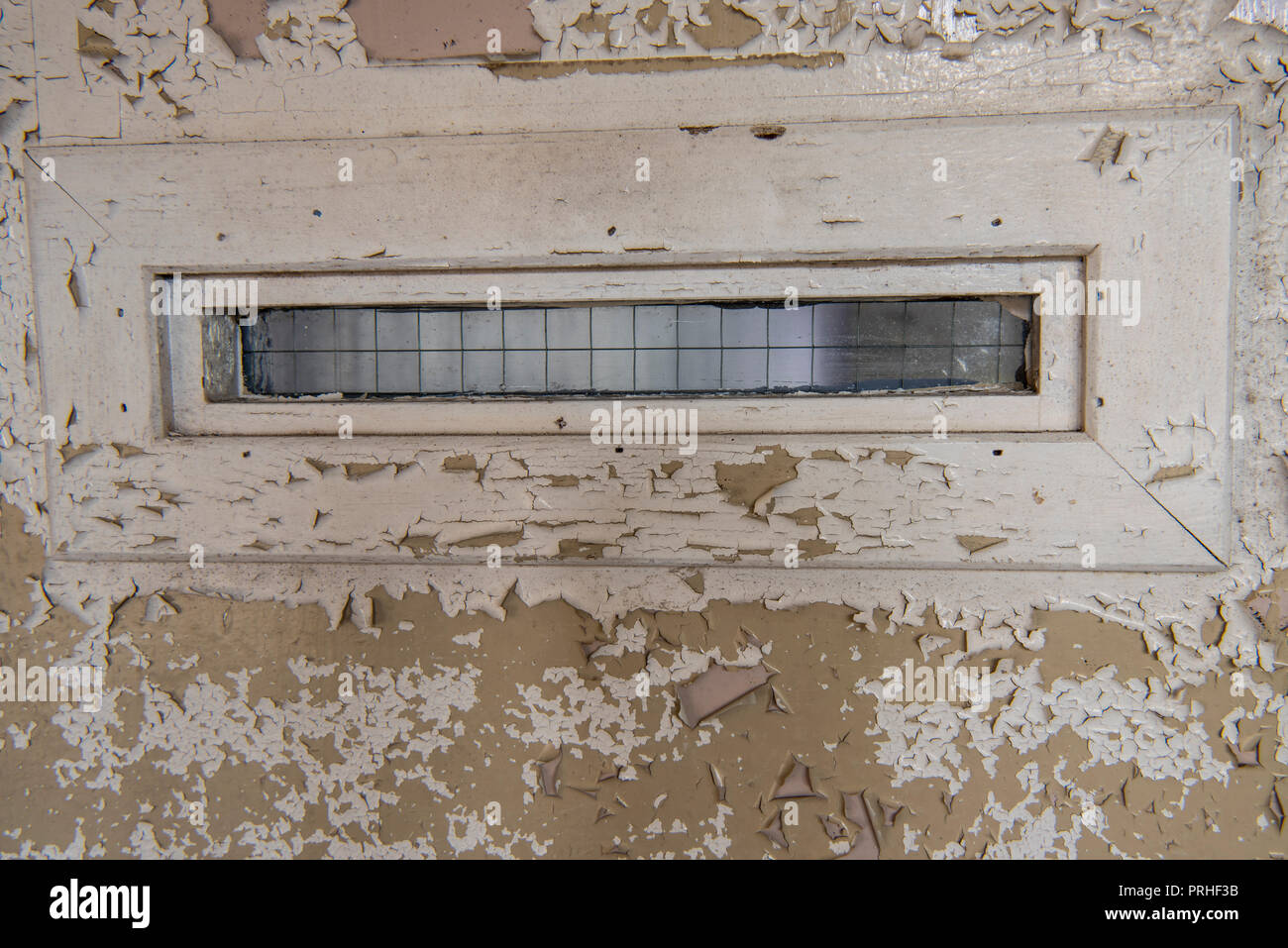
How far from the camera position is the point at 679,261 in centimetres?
125

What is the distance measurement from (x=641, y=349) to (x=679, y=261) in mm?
241

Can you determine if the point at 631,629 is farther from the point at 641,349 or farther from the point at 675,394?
the point at 641,349

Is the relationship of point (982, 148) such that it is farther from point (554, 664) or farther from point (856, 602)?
point (554, 664)

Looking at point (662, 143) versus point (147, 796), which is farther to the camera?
point (147, 796)

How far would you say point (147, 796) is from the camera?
139cm

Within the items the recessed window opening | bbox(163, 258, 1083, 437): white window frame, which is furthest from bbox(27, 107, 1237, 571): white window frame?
the recessed window opening

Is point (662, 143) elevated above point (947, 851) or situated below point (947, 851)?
above

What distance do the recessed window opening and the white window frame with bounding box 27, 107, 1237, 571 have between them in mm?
123

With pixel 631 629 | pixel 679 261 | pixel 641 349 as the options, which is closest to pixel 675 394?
pixel 641 349

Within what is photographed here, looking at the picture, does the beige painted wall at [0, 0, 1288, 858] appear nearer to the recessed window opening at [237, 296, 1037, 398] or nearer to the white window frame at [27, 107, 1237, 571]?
the white window frame at [27, 107, 1237, 571]

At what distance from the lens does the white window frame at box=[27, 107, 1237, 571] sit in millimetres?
1198

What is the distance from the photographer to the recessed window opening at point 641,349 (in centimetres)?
134
